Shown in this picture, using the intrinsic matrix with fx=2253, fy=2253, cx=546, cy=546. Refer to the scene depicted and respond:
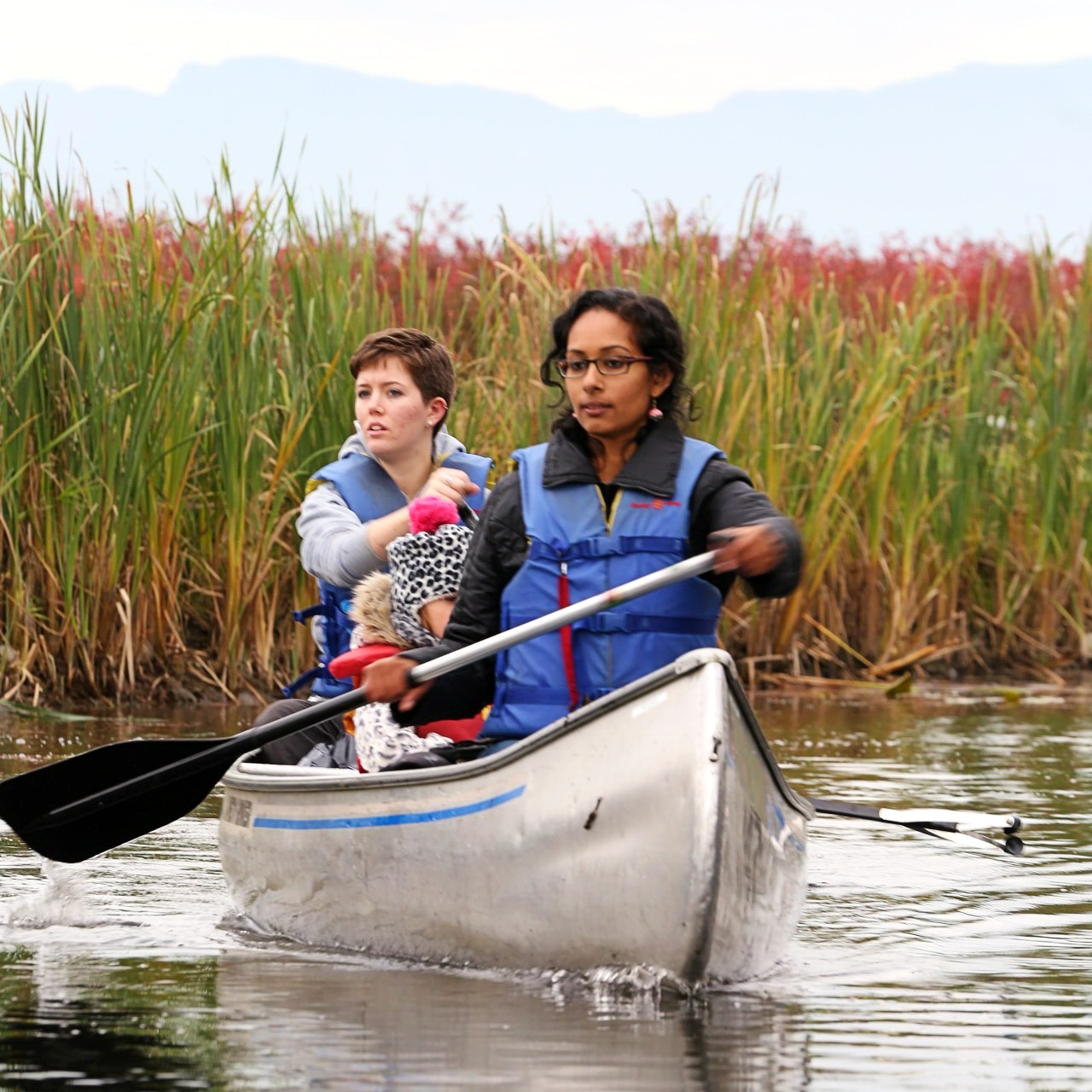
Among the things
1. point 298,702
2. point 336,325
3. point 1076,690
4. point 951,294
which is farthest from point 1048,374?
point 298,702

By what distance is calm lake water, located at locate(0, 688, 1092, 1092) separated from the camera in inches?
134

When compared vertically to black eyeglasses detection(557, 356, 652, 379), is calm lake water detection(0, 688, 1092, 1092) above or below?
below

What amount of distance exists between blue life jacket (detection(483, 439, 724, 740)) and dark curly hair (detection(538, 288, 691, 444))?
125 mm

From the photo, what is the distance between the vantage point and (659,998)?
395cm

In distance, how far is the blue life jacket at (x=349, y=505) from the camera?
17.0 ft

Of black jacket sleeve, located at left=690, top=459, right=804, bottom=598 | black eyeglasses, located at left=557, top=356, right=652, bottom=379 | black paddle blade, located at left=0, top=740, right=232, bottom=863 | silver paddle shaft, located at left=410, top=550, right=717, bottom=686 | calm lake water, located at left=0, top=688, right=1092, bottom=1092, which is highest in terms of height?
black eyeglasses, located at left=557, top=356, right=652, bottom=379

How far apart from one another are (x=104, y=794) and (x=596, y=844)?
1484 mm

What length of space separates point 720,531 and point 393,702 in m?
0.88

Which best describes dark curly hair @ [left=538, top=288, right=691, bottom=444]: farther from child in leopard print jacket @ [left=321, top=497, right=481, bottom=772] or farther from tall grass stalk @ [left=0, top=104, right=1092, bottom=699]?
tall grass stalk @ [left=0, top=104, right=1092, bottom=699]

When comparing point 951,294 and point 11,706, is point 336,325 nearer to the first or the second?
point 11,706

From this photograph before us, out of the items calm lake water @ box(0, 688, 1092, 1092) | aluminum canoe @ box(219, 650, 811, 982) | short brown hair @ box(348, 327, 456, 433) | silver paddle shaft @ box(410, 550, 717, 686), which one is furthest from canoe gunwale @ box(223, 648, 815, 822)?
short brown hair @ box(348, 327, 456, 433)

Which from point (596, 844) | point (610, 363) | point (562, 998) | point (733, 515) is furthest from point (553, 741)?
point (610, 363)

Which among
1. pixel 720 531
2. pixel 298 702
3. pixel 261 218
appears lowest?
pixel 298 702

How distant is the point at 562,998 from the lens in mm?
3975
